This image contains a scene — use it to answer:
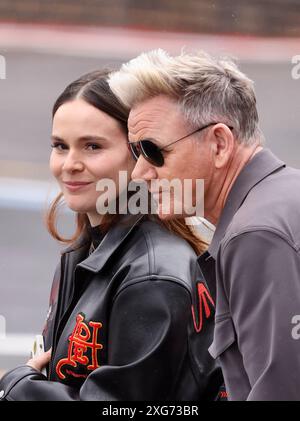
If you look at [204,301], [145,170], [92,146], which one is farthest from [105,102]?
[204,301]

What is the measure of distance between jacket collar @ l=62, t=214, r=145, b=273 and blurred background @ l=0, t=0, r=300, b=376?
453cm

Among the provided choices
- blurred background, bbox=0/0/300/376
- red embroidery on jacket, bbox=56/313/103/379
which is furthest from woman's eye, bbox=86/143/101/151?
blurred background, bbox=0/0/300/376

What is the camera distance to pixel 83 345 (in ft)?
7.02

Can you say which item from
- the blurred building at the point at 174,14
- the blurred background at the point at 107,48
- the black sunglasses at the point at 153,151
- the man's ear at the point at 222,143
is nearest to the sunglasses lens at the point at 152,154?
the black sunglasses at the point at 153,151

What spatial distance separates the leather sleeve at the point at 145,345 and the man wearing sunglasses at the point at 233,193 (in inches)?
5.0

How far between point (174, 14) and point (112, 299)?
740cm

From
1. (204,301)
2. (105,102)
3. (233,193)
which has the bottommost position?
(204,301)

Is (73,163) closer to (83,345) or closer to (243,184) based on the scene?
(83,345)

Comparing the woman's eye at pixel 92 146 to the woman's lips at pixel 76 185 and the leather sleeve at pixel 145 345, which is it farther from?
the leather sleeve at pixel 145 345

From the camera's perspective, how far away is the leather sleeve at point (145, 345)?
6.72ft

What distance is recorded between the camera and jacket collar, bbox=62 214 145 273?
226 cm

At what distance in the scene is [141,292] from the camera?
2.08m

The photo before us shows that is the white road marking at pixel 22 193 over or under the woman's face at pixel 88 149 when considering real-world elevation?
over
